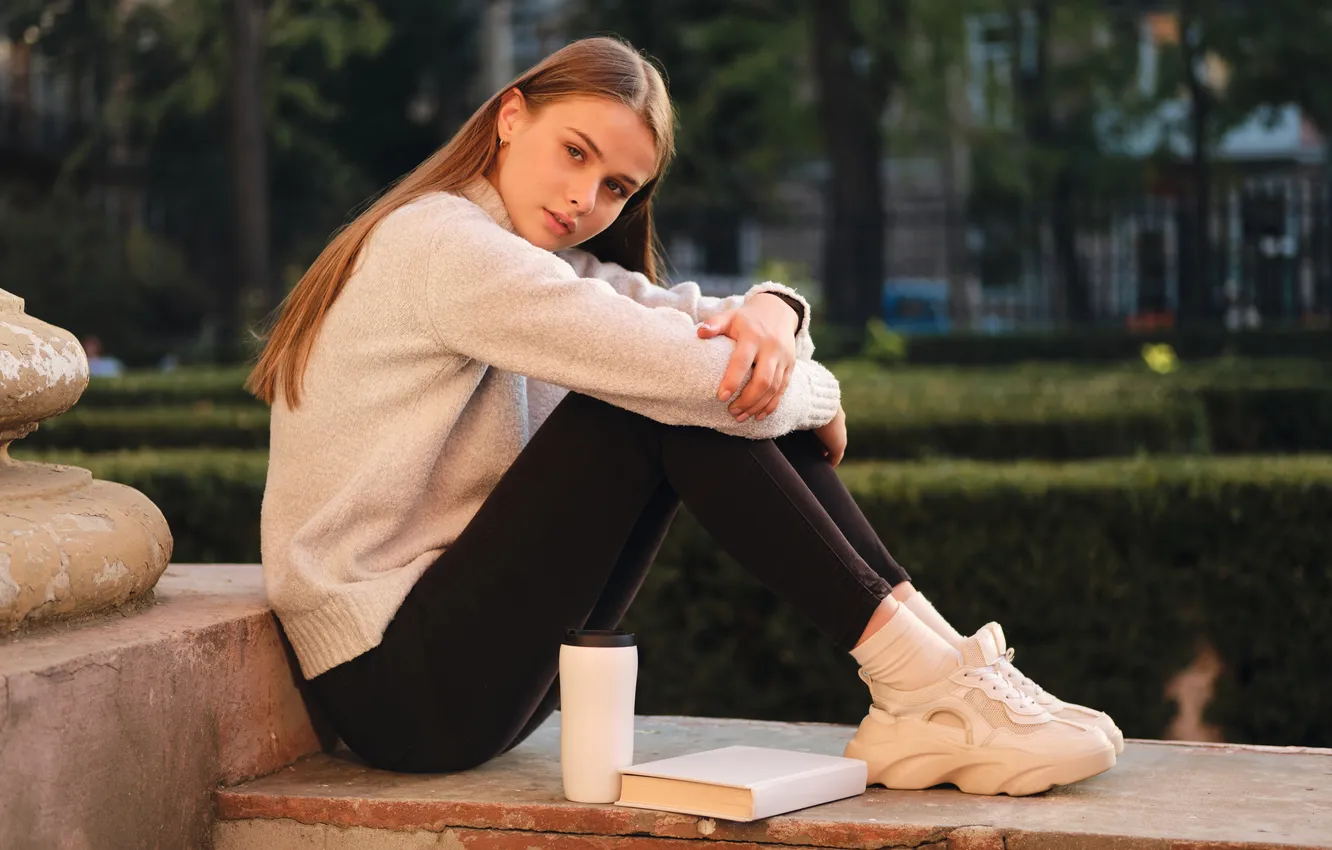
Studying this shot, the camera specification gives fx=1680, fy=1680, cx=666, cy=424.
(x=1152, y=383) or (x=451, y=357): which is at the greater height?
(x=451, y=357)

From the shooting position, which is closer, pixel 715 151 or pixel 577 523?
pixel 577 523

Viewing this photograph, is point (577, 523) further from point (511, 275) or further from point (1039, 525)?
point (1039, 525)

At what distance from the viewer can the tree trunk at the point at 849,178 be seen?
17.9m

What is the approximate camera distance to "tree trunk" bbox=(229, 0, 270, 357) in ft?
57.8

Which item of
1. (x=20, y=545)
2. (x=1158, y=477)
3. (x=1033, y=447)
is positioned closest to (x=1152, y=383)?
(x=1033, y=447)

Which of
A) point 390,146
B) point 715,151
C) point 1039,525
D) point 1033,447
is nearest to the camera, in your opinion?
point 1039,525

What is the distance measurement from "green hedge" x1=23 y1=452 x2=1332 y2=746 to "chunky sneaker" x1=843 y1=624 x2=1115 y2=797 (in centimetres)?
150

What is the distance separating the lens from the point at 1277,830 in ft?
7.87

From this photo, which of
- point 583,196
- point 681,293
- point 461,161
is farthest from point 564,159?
point 681,293

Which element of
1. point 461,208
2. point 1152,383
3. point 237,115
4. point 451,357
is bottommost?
point 1152,383

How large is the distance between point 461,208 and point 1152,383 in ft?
22.2

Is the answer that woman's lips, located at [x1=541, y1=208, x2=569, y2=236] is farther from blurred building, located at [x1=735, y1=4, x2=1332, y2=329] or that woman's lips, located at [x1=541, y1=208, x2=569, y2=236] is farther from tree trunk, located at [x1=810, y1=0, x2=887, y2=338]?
blurred building, located at [x1=735, y1=4, x2=1332, y2=329]

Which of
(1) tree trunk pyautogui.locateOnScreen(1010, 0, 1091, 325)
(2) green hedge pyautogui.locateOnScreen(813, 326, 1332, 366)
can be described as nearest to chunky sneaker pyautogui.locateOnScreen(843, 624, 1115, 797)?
(2) green hedge pyautogui.locateOnScreen(813, 326, 1332, 366)

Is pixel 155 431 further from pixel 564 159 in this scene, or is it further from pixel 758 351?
pixel 758 351
